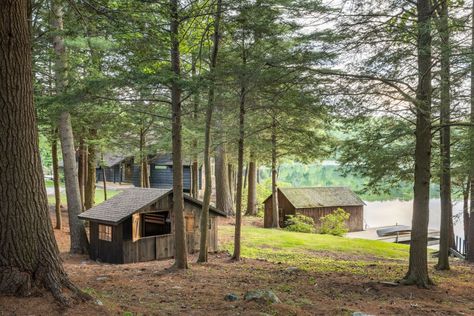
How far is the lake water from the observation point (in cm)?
3750

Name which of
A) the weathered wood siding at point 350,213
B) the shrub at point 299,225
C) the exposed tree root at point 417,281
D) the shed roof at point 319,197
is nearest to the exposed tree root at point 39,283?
the exposed tree root at point 417,281

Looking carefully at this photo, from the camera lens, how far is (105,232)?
43.4 feet

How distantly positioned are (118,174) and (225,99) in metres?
30.9

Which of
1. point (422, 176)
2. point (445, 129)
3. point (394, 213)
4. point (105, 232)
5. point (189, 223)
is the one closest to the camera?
point (422, 176)

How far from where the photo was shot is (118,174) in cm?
3975

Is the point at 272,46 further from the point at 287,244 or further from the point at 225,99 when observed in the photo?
the point at 287,244

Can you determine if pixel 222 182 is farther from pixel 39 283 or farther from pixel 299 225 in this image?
pixel 39 283

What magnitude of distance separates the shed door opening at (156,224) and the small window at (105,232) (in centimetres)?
191

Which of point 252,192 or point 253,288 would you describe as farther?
point 252,192

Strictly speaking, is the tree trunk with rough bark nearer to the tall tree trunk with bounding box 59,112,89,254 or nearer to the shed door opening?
the shed door opening

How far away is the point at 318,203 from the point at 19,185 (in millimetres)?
26235

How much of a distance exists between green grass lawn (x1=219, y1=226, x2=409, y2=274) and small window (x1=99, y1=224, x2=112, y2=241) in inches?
185

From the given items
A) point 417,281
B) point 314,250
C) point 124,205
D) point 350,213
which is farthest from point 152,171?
point 417,281

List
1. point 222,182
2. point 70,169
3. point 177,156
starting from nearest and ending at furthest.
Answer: point 177,156 < point 70,169 < point 222,182
